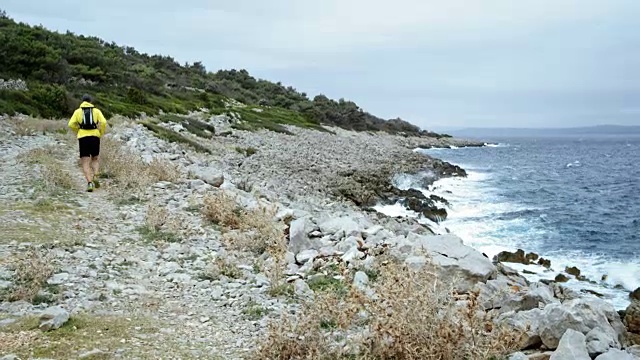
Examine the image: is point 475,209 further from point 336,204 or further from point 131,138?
point 131,138

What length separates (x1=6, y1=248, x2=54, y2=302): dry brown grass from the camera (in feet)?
20.1

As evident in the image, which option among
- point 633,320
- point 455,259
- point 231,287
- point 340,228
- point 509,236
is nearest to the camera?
point 231,287

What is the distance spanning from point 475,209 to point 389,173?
7539 mm

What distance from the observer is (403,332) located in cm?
476

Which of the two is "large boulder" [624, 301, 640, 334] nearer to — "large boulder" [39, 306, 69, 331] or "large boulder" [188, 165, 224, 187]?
"large boulder" [39, 306, 69, 331]

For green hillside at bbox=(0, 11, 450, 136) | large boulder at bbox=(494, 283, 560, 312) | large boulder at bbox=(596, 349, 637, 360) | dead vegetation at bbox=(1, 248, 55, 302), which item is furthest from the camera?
green hillside at bbox=(0, 11, 450, 136)

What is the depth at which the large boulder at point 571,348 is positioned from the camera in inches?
185

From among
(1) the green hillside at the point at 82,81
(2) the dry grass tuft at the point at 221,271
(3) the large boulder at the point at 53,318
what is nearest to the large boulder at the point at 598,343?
(2) the dry grass tuft at the point at 221,271

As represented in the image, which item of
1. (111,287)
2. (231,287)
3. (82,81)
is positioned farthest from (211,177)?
(82,81)

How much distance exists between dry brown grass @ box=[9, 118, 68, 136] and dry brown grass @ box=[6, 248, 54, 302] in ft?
49.8

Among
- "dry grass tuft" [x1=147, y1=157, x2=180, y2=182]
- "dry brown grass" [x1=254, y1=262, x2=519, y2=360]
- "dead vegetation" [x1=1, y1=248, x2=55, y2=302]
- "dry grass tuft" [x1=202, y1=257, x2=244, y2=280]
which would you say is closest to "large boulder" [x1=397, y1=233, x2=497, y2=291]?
"dry brown grass" [x1=254, y1=262, x2=519, y2=360]

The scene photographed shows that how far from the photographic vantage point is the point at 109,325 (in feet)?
18.7

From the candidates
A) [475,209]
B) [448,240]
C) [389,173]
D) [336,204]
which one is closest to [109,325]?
[448,240]

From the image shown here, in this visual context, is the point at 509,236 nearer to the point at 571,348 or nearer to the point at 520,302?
the point at 520,302
